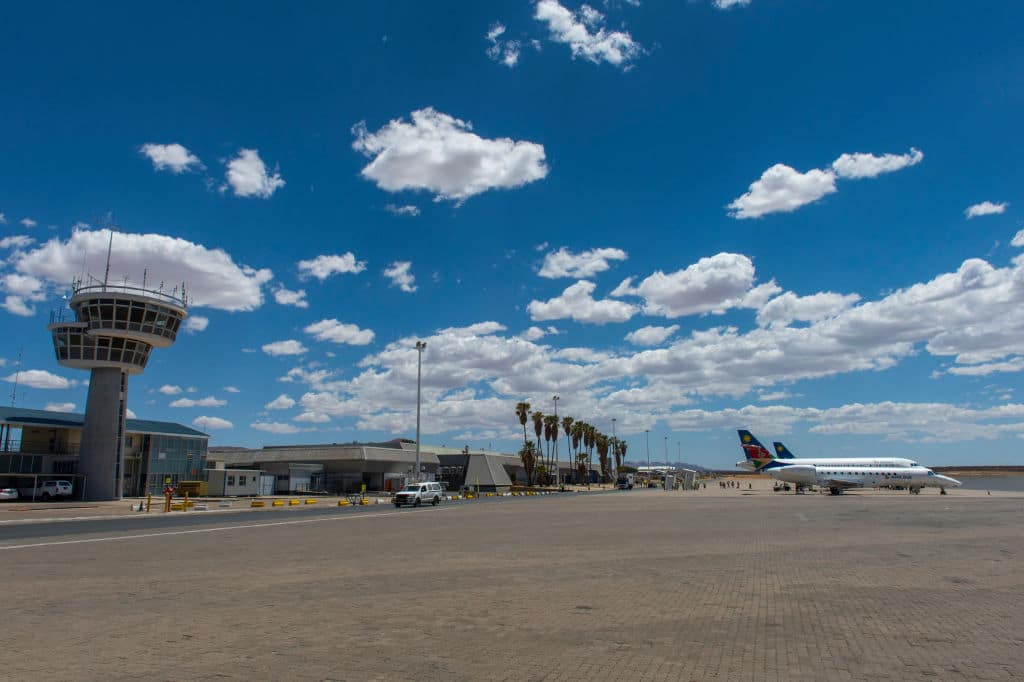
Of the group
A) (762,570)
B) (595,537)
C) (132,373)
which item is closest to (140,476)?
(132,373)

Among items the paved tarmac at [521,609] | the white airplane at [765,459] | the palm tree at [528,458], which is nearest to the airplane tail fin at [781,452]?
the white airplane at [765,459]

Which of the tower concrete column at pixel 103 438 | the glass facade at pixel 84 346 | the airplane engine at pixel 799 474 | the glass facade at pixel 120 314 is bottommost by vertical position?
the airplane engine at pixel 799 474

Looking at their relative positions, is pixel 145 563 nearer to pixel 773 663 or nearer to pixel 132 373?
pixel 773 663

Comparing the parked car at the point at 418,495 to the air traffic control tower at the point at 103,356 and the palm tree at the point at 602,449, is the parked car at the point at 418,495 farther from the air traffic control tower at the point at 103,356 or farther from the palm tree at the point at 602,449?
the palm tree at the point at 602,449

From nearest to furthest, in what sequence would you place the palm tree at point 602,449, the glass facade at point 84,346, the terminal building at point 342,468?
the glass facade at point 84,346 < the terminal building at point 342,468 < the palm tree at point 602,449

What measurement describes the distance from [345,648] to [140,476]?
74.6 m

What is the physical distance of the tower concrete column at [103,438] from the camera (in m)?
57.1

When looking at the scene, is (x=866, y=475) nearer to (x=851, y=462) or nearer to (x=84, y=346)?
(x=851, y=462)

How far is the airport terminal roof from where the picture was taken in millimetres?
62031

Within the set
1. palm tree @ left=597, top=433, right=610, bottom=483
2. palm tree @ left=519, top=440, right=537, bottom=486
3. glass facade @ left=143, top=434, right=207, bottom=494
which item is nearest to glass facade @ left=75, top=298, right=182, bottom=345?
glass facade @ left=143, top=434, right=207, bottom=494

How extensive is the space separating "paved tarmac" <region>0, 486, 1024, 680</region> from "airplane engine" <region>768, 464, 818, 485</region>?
56.2 m

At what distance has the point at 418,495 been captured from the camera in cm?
4969

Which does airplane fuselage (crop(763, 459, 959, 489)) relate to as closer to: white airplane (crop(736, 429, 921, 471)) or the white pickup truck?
white airplane (crop(736, 429, 921, 471))

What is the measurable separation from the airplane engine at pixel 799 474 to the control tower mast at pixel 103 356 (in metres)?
69.4
